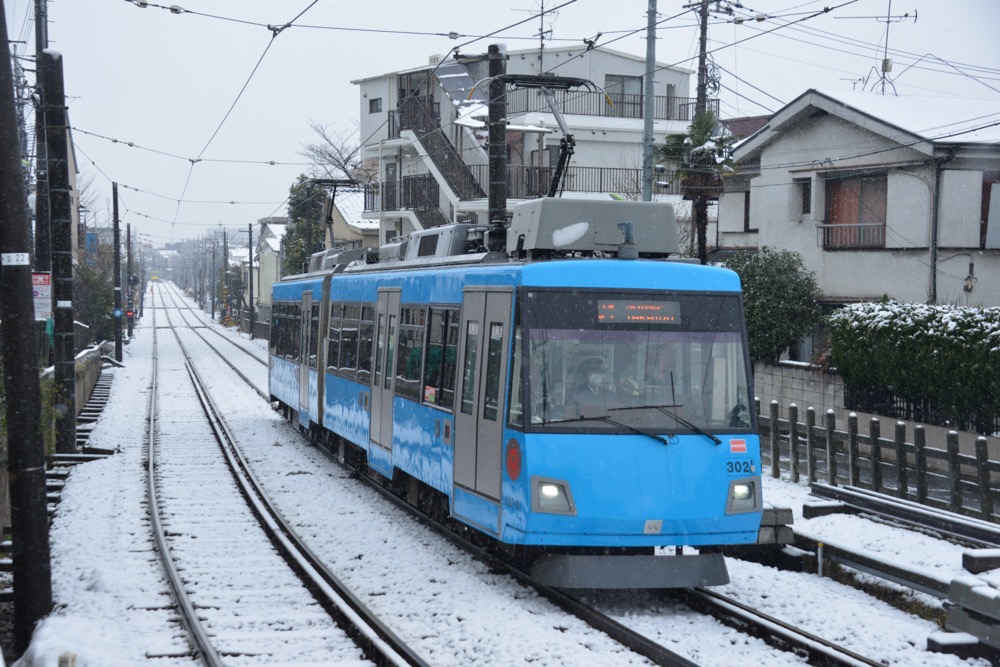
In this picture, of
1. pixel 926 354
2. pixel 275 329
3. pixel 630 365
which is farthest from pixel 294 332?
pixel 630 365

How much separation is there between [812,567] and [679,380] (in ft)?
8.81

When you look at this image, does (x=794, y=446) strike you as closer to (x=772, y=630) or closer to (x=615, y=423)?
(x=615, y=423)

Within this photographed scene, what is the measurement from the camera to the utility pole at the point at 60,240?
669 inches

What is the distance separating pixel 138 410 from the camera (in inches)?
1070

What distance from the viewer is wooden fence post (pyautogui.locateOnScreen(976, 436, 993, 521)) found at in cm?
1256

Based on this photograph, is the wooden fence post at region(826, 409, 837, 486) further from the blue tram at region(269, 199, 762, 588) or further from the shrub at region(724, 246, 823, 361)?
the shrub at region(724, 246, 823, 361)

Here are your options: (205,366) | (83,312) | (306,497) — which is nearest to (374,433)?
(306,497)

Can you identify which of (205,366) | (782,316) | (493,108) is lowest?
(205,366)

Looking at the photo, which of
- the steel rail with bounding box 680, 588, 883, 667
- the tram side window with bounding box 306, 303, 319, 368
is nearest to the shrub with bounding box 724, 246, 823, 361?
the tram side window with bounding box 306, 303, 319, 368

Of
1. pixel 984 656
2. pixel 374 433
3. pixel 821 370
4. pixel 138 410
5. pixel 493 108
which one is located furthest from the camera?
pixel 138 410

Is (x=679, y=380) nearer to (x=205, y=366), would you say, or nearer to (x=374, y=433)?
(x=374, y=433)

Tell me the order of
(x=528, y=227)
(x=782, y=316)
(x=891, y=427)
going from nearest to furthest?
1. (x=528, y=227)
2. (x=891, y=427)
3. (x=782, y=316)

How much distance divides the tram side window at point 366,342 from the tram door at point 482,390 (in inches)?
160

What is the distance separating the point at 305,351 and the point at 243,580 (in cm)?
977
